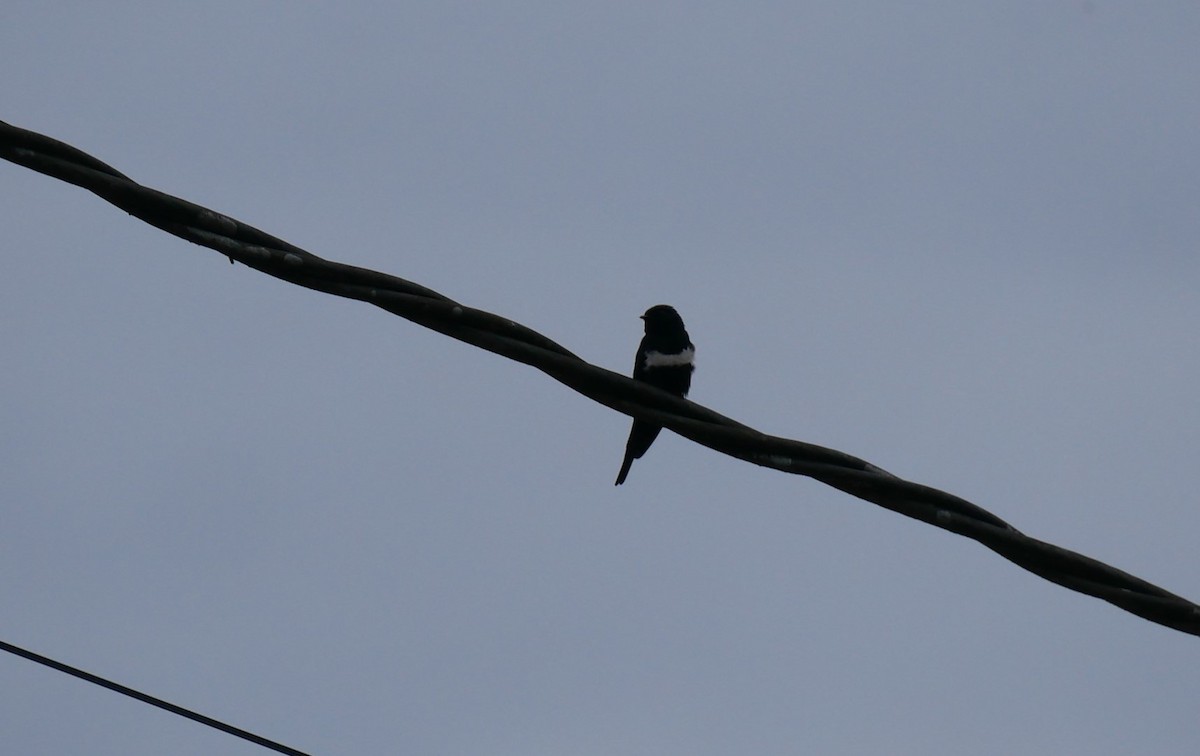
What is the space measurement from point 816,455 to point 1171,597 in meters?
0.77

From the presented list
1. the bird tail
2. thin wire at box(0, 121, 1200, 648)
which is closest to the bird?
the bird tail

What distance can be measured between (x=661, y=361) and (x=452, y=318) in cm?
380

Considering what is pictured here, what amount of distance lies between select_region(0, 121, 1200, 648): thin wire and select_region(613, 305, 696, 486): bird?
11.5 feet

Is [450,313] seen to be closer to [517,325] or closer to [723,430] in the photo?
[517,325]

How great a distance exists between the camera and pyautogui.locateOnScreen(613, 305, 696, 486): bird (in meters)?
6.87

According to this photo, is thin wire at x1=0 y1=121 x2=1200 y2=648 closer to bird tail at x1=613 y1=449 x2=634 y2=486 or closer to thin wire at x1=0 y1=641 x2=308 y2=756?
thin wire at x1=0 y1=641 x2=308 y2=756

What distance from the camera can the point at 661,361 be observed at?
6992 millimetres

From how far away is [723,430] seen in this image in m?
3.19

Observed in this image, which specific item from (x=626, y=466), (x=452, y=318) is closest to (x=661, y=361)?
(x=626, y=466)

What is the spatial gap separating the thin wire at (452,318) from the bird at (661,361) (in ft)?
11.5

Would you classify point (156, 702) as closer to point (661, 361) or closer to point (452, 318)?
point (452, 318)

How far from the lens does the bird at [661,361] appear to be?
687 centimetres

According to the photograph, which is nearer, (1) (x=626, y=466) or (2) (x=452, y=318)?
(2) (x=452, y=318)

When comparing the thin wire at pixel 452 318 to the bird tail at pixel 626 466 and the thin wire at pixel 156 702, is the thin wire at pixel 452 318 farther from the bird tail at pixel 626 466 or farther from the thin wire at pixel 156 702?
the bird tail at pixel 626 466
